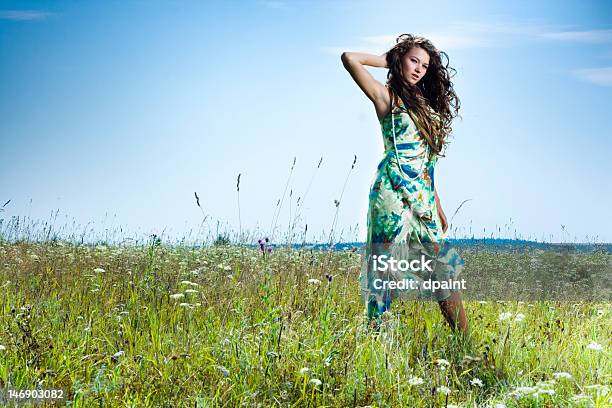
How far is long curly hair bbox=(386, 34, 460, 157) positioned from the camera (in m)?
4.83

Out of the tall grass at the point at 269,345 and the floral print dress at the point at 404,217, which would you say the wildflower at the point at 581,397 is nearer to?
the tall grass at the point at 269,345

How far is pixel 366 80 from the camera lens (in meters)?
4.74

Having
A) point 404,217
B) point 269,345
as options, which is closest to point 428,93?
point 404,217

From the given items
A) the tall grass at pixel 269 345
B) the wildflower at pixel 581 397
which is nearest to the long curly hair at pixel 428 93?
the tall grass at pixel 269 345

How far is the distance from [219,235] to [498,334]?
488cm

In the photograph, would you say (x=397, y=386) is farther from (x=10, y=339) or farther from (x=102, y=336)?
(x=10, y=339)

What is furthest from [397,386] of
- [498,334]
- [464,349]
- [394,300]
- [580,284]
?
[580,284]

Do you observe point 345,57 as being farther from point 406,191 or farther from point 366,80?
point 406,191

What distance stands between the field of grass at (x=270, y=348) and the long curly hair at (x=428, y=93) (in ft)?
4.43

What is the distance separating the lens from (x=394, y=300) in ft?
18.2

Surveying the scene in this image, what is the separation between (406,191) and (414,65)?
0.91m

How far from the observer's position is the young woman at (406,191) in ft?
15.8

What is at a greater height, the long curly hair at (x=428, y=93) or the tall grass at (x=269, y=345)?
the long curly hair at (x=428, y=93)

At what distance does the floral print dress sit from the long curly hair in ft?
0.20
